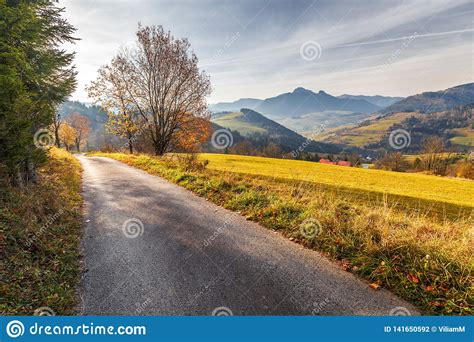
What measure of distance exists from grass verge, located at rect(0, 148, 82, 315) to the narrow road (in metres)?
0.32

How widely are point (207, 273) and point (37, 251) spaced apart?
4135 mm

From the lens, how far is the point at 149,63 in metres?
23.9

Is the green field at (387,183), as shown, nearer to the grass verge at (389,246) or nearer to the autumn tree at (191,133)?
the autumn tree at (191,133)

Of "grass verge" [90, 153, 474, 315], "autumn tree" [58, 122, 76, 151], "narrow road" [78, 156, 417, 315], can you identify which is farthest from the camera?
"autumn tree" [58, 122, 76, 151]

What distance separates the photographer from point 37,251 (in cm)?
562

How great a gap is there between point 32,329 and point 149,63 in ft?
81.0

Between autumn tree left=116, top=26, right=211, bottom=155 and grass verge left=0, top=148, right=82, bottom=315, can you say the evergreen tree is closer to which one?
grass verge left=0, top=148, right=82, bottom=315

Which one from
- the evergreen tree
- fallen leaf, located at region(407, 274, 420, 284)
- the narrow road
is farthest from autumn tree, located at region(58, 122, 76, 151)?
fallen leaf, located at region(407, 274, 420, 284)

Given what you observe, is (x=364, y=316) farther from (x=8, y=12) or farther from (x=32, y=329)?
(x=8, y=12)

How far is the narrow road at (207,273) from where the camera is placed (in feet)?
13.6

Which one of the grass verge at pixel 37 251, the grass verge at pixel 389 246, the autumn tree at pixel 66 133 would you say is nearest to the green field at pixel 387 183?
the grass verge at pixel 389 246

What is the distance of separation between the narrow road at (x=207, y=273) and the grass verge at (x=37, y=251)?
320 mm

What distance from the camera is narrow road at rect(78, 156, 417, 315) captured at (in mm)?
4145

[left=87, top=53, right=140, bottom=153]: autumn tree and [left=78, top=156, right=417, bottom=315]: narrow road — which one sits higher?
[left=87, top=53, right=140, bottom=153]: autumn tree
